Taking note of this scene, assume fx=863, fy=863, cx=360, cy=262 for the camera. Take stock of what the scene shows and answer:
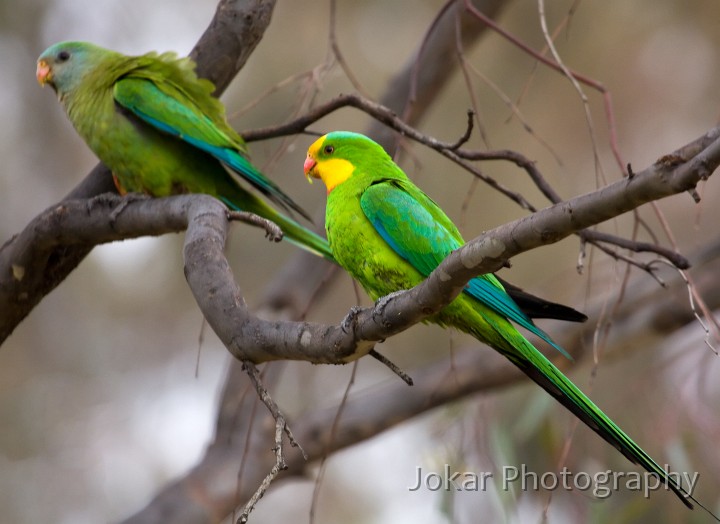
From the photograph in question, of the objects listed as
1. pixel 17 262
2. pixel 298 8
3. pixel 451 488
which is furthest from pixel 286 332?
pixel 298 8

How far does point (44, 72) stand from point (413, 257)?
2.37m

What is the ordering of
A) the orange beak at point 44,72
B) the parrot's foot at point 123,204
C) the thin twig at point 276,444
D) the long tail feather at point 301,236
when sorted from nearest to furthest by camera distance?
the thin twig at point 276,444
the parrot's foot at point 123,204
the long tail feather at point 301,236
the orange beak at point 44,72

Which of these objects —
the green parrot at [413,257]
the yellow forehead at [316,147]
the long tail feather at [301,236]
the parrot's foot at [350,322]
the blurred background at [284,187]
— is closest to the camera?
the parrot's foot at [350,322]

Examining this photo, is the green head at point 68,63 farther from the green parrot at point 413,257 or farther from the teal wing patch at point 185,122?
the green parrot at point 413,257

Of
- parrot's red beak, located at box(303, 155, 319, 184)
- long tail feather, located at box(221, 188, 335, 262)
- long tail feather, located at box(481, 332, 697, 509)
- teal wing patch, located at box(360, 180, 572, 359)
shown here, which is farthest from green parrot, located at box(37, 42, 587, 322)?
long tail feather, located at box(481, 332, 697, 509)

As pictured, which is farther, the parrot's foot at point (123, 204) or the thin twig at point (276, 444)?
the parrot's foot at point (123, 204)

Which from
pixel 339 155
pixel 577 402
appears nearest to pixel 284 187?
pixel 339 155

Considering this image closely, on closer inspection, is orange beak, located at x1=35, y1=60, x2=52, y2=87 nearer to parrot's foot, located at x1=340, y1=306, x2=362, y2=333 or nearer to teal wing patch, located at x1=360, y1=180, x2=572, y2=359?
teal wing patch, located at x1=360, y1=180, x2=572, y2=359

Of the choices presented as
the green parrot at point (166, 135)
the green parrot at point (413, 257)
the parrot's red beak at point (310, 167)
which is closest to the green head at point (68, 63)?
the green parrot at point (166, 135)

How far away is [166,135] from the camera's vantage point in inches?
145

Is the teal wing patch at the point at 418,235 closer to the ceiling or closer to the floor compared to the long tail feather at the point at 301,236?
closer to the floor

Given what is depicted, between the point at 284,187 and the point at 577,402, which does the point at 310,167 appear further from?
the point at 284,187

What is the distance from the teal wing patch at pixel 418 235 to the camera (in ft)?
8.14

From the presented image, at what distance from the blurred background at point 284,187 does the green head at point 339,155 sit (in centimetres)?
246
